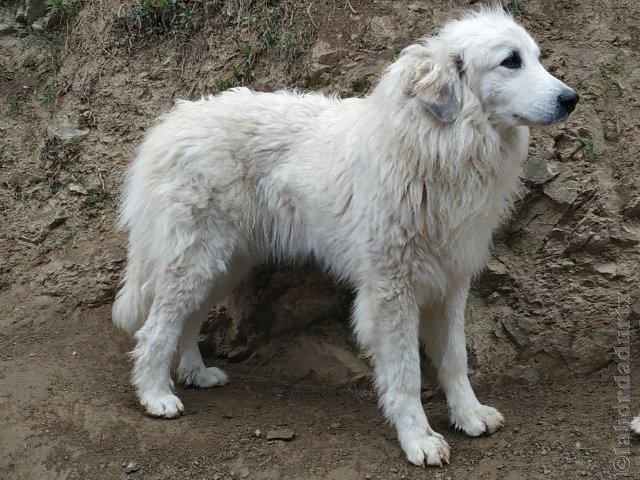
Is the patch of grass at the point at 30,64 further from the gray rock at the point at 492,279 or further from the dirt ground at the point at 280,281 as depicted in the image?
the gray rock at the point at 492,279

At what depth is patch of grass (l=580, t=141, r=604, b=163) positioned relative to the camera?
5.23 metres

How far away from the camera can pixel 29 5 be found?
23.3 feet

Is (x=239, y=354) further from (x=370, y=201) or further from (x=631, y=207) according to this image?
(x=631, y=207)

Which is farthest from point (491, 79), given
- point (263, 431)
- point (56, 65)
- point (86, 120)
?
point (56, 65)

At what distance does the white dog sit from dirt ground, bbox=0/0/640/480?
0.36 m

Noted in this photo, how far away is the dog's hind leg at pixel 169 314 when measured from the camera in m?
4.59

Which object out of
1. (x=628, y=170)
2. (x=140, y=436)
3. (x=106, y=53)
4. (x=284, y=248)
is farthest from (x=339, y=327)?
(x=106, y=53)

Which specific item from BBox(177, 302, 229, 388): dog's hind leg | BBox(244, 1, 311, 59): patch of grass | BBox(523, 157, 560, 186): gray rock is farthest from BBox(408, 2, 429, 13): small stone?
BBox(177, 302, 229, 388): dog's hind leg

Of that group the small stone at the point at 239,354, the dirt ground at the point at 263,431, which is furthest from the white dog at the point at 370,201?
the small stone at the point at 239,354

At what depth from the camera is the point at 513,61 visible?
3.89 m

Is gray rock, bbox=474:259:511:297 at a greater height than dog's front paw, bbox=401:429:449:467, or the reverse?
gray rock, bbox=474:259:511:297

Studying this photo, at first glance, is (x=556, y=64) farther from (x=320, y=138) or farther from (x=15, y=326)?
(x=15, y=326)

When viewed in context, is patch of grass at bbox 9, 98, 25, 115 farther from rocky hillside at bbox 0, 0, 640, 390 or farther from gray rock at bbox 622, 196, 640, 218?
gray rock at bbox 622, 196, 640, 218

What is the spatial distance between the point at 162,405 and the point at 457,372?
192 cm
